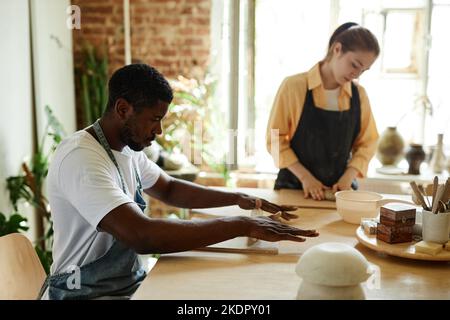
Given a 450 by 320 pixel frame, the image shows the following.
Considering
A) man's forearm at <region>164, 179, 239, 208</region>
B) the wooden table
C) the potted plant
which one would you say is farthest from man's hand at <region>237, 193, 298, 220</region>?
the potted plant

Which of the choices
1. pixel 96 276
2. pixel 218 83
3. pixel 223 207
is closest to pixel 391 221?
pixel 223 207

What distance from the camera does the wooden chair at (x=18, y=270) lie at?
5.59 feet

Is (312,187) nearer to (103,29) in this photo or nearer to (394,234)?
(394,234)

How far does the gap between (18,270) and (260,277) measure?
0.86 meters

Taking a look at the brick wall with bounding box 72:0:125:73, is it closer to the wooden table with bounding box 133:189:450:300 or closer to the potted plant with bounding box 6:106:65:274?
the potted plant with bounding box 6:106:65:274

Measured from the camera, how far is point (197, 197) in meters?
2.04

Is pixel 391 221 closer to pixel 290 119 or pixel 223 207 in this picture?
pixel 223 207

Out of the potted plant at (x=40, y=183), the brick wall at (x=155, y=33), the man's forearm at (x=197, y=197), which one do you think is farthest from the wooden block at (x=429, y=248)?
the brick wall at (x=155, y=33)

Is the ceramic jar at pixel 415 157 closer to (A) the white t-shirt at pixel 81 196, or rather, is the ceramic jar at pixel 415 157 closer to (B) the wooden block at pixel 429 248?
(B) the wooden block at pixel 429 248

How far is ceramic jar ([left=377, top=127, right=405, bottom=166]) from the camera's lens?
3.76m

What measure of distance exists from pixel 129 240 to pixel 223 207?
0.69 m

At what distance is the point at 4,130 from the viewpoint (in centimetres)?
305

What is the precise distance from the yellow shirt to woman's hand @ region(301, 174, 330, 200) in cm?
11

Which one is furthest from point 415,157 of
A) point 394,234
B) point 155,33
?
point 394,234
